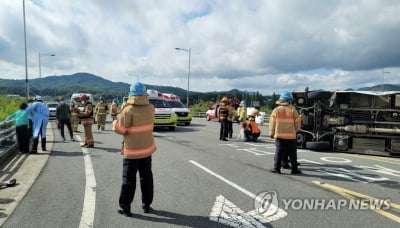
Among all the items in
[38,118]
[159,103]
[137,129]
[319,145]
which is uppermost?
[159,103]

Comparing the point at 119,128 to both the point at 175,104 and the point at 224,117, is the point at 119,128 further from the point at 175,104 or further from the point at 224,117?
the point at 175,104

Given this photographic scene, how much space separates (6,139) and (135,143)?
769 centimetres

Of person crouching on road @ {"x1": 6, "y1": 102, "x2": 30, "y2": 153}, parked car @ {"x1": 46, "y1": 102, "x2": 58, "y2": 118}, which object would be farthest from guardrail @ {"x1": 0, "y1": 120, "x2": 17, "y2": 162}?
parked car @ {"x1": 46, "y1": 102, "x2": 58, "y2": 118}

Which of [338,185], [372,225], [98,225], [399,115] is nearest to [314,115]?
[399,115]

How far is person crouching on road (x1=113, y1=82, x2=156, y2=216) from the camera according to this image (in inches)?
198

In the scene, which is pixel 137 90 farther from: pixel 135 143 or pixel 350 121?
pixel 350 121

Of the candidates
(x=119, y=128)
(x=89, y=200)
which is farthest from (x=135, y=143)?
(x=89, y=200)

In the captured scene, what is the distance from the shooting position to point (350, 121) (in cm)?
1138

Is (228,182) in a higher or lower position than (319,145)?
lower

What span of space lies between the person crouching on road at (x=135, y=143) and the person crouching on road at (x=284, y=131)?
3.84m

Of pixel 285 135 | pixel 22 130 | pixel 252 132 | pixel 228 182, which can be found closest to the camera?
pixel 228 182

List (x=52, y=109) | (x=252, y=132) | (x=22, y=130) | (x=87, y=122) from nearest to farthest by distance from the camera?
(x=22, y=130) < (x=87, y=122) < (x=252, y=132) < (x=52, y=109)

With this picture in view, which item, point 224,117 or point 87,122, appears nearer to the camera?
point 87,122

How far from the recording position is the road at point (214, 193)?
4816mm
